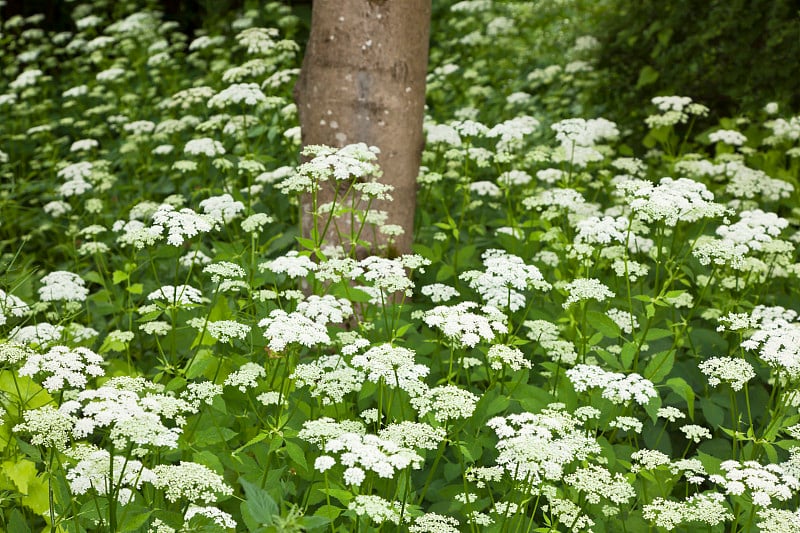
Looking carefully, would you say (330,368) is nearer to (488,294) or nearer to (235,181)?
(488,294)

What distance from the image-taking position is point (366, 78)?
440cm

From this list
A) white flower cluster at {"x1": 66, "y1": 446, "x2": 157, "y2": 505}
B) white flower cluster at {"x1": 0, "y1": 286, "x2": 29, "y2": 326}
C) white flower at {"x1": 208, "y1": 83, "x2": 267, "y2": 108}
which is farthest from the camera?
white flower at {"x1": 208, "y1": 83, "x2": 267, "y2": 108}

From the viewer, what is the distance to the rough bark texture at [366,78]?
4367 millimetres

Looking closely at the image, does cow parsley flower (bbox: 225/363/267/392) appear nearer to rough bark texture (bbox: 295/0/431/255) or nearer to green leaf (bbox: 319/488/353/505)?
green leaf (bbox: 319/488/353/505)

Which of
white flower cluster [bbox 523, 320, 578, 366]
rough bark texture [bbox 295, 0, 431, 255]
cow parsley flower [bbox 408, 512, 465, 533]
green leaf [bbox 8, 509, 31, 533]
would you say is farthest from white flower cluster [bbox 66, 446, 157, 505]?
rough bark texture [bbox 295, 0, 431, 255]

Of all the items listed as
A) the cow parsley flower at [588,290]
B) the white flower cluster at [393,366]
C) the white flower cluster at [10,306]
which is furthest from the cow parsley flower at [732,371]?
the white flower cluster at [10,306]

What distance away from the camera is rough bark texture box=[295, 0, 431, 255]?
4.37m

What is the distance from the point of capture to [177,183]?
257 inches

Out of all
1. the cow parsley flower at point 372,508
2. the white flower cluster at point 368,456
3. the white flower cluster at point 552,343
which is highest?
the white flower cluster at point 368,456

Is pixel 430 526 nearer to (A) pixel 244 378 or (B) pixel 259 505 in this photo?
(B) pixel 259 505

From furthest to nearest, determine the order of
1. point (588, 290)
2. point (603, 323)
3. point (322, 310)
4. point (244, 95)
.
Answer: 1. point (244, 95)
2. point (603, 323)
3. point (588, 290)
4. point (322, 310)

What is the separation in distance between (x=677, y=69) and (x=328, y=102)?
355 cm

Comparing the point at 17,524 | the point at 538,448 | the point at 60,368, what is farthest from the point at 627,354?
the point at 17,524

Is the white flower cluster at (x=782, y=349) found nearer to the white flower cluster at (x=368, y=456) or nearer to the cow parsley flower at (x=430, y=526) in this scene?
the cow parsley flower at (x=430, y=526)
